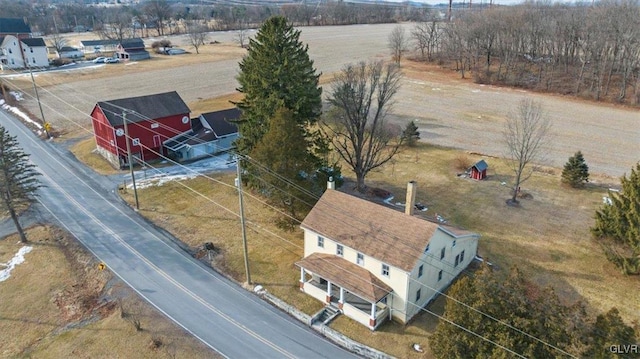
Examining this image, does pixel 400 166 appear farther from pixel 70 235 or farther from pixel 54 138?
pixel 54 138

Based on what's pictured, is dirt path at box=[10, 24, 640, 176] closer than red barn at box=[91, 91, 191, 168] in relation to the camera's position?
No

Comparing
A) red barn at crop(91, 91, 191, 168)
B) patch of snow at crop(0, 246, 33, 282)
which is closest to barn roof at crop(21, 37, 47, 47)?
red barn at crop(91, 91, 191, 168)

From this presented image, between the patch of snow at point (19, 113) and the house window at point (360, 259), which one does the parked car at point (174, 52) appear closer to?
the patch of snow at point (19, 113)

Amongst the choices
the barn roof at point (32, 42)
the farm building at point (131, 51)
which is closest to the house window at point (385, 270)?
the barn roof at point (32, 42)

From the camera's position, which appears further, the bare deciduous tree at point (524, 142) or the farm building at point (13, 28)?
the farm building at point (13, 28)

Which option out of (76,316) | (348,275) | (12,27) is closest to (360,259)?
(348,275)

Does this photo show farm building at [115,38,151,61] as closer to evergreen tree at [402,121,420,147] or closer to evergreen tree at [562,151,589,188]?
evergreen tree at [402,121,420,147]

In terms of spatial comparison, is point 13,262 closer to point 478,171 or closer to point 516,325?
point 516,325

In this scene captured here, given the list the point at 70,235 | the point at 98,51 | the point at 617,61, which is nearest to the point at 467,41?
the point at 617,61
